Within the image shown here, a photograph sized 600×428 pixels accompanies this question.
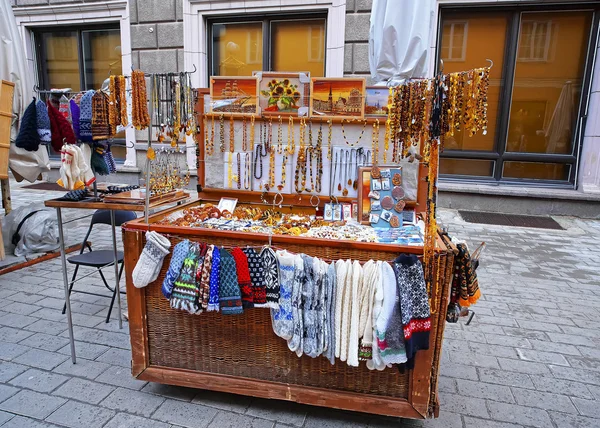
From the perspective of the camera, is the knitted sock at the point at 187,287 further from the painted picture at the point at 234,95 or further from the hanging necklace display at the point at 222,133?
the painted picture at the point at 234,95

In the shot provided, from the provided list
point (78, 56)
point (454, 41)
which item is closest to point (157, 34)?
point (78, 56)

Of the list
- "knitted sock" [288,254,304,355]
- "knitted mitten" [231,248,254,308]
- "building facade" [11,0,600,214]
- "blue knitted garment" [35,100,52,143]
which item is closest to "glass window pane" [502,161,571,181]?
"building facade" [11,0,600,214]

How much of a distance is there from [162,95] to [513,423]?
300 centimetres

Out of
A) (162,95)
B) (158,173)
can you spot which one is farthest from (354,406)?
(162,95)

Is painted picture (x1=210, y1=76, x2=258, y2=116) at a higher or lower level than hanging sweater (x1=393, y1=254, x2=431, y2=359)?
higher

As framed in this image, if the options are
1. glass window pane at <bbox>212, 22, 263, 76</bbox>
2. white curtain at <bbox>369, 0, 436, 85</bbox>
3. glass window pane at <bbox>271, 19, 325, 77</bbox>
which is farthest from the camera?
glass window pane at <bbox>212, 22, 263, 76</bbox>

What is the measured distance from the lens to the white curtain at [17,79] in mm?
4605

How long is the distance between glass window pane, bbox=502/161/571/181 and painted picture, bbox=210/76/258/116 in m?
6.10

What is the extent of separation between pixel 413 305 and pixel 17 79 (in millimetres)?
4936

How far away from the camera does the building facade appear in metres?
7.14

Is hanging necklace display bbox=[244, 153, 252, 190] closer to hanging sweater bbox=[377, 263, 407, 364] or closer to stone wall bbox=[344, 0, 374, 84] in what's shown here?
hanging sweater bbox=[377, 263, 407, 364]

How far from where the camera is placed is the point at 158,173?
124 inches

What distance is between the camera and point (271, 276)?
231 centimetres

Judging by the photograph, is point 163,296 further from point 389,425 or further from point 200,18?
point 200,18
